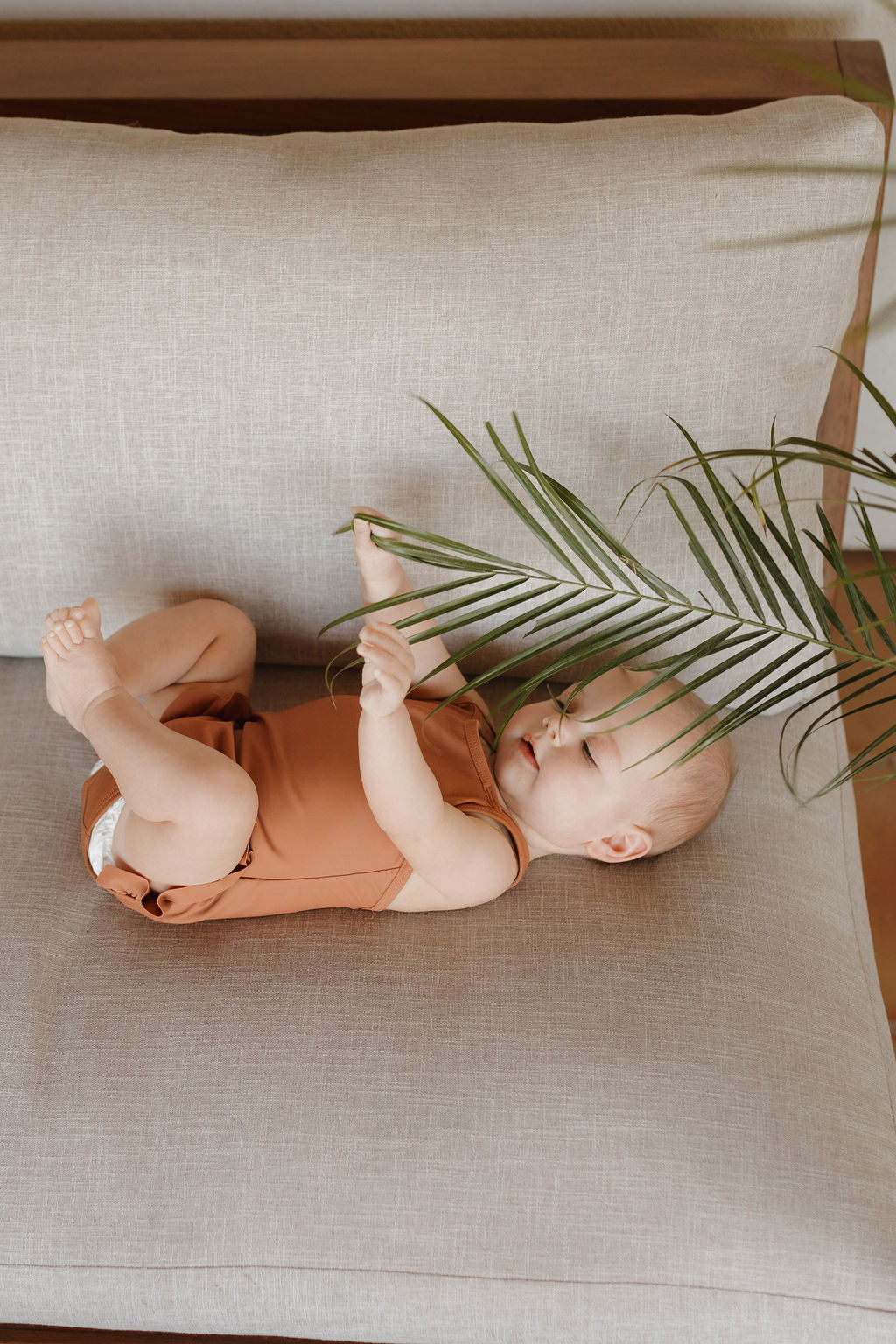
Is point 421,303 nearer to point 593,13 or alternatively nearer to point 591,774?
point 591,774

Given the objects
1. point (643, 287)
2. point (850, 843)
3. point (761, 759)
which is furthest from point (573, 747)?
point (643, 287)

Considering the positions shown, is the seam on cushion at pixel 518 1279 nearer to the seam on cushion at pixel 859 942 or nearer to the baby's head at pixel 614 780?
the seam on cushion at pixel 859 942

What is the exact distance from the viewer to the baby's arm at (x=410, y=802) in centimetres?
96

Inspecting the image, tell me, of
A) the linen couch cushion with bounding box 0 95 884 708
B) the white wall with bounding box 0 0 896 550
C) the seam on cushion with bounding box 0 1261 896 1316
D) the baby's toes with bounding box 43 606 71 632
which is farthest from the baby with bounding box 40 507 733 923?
the white wall with bounding box 0 0 896 550

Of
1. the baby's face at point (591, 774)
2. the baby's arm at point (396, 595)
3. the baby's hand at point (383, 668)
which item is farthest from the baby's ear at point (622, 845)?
the baby's hand at point (383, 668)

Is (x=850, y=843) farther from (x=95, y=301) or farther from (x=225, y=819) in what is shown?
(x=95, y=301)

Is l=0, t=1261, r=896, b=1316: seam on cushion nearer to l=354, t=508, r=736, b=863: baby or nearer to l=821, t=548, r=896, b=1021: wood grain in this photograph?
l=354, t=508, r=736, b=863: baby

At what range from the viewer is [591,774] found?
1182mm

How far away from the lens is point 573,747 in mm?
1201

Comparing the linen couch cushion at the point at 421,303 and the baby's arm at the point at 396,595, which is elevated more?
the linen couch cushion at the point at 421,303

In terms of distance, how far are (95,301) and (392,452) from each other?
353 millimetres

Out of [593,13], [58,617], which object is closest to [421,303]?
[58,617]

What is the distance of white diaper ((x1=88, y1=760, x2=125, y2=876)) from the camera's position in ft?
3.74

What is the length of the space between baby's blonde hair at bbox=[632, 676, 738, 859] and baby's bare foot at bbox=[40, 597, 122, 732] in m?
0.62
